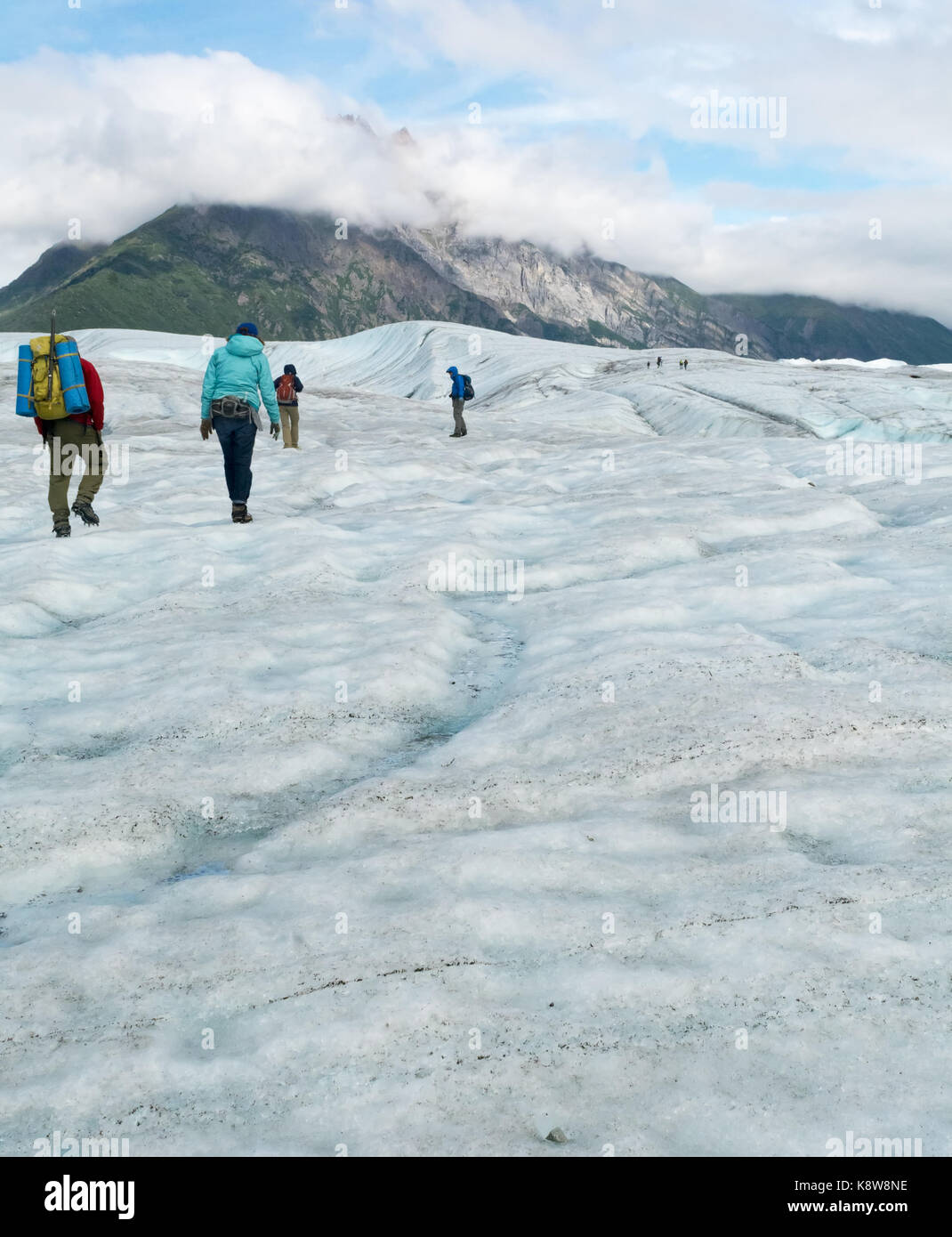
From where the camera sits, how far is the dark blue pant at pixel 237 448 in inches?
552

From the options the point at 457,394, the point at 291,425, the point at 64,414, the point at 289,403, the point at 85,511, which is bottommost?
the point at 85,511

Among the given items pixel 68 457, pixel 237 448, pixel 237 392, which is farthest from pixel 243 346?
pixel 68 457

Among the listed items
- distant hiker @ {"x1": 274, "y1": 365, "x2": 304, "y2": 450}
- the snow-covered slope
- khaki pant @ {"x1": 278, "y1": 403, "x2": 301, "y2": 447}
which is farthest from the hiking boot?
distant hiker @ {"x1": 274, "y1": 365, "x2": 304, "y2": 450}

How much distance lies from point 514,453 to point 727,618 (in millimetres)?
15864

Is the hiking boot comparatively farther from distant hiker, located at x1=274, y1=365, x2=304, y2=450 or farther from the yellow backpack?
distant hiker, located at x1=274, y1=365, x2=304, y2=450

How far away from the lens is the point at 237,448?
14250 millimetres

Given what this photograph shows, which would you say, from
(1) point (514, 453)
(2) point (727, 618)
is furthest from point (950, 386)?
(2) point (727, 618)

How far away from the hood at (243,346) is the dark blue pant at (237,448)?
3.13 ft

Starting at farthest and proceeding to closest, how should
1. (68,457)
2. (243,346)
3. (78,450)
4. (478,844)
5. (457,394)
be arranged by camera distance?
1. (457,394)
2. (243,346)
3. (78,450)
4. (68,457)
5. (478,844)

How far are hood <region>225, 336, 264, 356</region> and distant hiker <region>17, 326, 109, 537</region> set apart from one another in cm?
195

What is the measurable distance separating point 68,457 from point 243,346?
2.94 m

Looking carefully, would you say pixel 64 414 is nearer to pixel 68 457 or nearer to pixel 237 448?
pixel 68 457

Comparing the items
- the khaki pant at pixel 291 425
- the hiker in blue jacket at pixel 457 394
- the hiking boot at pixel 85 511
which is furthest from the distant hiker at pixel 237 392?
the hiker in blue jacket at pixel 457 394
